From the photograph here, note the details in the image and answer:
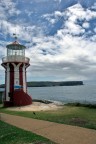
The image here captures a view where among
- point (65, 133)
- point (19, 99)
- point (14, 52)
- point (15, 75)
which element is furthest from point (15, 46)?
point (65, 133)

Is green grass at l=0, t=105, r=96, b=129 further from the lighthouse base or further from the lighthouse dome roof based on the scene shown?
the lighthouse dome roof

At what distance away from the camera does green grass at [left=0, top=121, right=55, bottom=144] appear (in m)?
9.10

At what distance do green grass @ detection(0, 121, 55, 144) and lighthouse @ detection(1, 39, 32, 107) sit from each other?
1705 cm

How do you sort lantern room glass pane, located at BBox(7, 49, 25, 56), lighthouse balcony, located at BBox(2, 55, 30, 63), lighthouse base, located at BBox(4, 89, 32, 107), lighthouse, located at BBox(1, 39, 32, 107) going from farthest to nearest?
lantern room glass pane, located at BBox(7, 49, 25, 56), lighthouse balcony, located at BBox(2, 55, 30, 63), lighthouse, located at BBox(1, 39, 32, 107), lighthouse base, located at BBox(4, 89, 32, 107)

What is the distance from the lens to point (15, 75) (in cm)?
2912

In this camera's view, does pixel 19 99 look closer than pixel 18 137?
No

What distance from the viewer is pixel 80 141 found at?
29.1ft

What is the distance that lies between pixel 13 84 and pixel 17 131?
18.2m

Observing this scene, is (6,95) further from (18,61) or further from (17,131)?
(17,131)

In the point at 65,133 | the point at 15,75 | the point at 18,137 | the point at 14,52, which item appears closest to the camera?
the point at 18,137

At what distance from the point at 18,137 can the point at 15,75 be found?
1956cm

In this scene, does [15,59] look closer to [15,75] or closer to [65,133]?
[15,75]

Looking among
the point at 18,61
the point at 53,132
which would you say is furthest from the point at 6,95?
the point at 53,132

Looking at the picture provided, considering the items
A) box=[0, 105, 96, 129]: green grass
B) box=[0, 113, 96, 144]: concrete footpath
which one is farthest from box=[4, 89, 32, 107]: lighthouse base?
box=[0, 113, 96, 144]: concrete footpath
